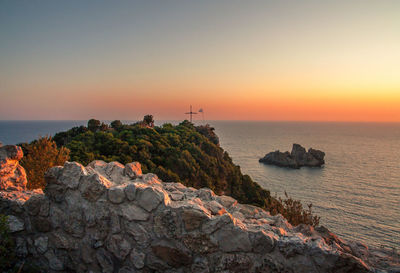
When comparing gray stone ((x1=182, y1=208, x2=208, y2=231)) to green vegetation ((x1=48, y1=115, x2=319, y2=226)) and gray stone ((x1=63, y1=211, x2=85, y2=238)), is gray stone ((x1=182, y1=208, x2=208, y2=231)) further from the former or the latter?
green vegetation ((x1=48, y1=115, x2=319, y2=226))

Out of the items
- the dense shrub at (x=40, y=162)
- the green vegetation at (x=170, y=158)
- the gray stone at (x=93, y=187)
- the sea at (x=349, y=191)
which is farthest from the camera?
the sea at (x=349, y=191)

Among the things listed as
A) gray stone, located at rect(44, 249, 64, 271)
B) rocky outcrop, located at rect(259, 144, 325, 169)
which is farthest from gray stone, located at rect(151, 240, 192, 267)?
rocky outcrop, located at rect(259, 144, 325, 169)

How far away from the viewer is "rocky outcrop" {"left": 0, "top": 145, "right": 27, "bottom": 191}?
4.39 meters

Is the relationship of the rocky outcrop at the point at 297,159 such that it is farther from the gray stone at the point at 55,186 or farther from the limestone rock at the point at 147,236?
the gray stone at the point at 55,186

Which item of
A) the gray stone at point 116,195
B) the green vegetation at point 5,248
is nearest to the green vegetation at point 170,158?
the gray stone at point 116,195

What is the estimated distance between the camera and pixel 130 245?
3547mm

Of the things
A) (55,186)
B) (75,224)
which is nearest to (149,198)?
(75,224)

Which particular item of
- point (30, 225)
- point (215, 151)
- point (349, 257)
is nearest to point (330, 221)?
point (215, 151)

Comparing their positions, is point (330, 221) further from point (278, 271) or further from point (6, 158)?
point (6, 158)

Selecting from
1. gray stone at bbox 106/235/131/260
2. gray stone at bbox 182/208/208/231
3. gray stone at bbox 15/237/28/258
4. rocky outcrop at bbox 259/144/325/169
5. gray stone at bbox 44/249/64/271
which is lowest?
rocky outcrop at bbox 259/144/325/169

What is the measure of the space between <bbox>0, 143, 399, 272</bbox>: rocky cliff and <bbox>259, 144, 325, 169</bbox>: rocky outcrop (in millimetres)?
61602

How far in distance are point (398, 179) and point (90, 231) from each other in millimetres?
62710

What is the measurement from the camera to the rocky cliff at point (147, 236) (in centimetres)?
328

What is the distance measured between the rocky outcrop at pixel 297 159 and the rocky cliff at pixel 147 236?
61602 millimetres
